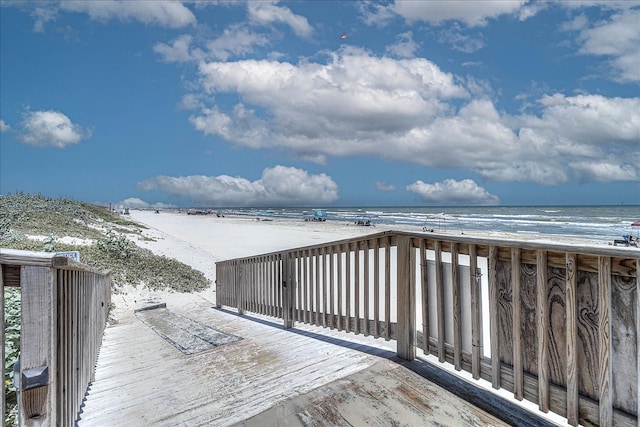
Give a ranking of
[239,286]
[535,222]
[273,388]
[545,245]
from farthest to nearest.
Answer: [535,222], [239,286], [273,388], [545,245]

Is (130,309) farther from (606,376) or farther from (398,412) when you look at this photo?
(606,376)

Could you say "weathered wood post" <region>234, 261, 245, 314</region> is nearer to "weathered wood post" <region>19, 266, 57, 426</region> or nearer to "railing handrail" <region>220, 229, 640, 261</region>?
"railing handrail" <region>220, 229, 640, 261</region>

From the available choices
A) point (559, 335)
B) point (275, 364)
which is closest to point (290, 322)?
point (275, 364)

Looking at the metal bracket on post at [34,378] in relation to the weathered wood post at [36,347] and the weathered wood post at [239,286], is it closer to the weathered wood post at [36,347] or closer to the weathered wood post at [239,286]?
the weathered wood post at [36,347]

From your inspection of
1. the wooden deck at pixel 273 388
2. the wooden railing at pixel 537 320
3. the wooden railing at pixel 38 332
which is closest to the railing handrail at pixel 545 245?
the wooden railing at pixel 537 320

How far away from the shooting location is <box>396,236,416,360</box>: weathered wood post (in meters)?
3.03

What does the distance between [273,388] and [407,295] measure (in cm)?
132

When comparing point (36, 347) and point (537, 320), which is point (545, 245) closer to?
point (537, 320)

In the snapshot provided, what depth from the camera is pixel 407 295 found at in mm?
3021

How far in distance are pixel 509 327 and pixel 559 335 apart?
30 centimetres

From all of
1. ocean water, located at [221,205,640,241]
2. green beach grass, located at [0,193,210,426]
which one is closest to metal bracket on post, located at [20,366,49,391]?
green beach grass, located at [0,193,210,426]

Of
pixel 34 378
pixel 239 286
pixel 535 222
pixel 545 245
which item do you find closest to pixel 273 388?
pixel 34 378

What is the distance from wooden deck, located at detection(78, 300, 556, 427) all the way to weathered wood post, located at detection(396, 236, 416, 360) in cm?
18

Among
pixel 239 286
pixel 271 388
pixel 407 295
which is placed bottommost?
pixel 271 388
